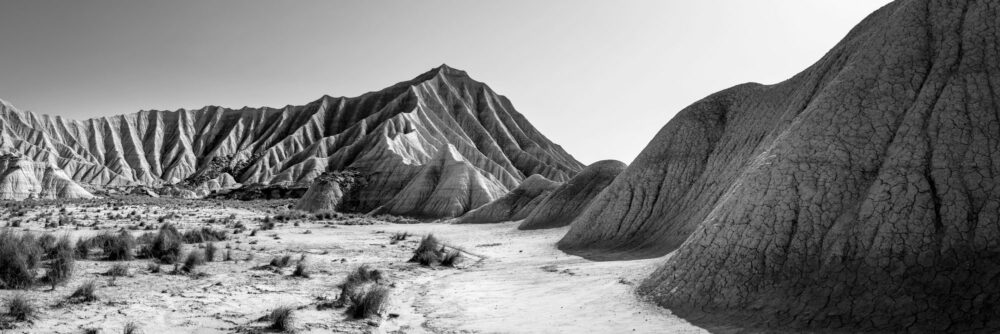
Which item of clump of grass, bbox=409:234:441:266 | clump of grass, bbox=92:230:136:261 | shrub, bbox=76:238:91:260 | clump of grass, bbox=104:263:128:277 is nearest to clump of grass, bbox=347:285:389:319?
clump of grass, bbox=104:263:128:277

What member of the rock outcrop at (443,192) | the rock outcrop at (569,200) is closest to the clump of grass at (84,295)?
the rock outcrop at (569,200)

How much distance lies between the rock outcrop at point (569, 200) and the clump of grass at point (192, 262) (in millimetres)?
21486

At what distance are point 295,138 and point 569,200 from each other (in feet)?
289

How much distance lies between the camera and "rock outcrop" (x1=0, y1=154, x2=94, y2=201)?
53219 mm

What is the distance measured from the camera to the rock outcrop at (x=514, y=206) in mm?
42156

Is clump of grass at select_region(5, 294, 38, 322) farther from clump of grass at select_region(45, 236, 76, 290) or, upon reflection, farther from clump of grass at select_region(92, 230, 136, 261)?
clump of grass at select_region(92, 230, 136, 261)

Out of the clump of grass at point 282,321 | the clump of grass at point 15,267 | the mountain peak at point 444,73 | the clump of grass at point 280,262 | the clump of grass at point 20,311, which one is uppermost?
the mountain peak at point 444,73

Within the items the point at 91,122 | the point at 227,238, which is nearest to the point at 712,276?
the point at 227,238

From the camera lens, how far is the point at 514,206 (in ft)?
145

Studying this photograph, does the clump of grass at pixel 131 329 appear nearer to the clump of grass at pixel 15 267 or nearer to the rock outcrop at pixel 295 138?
the clump of grass at pixel 15 267

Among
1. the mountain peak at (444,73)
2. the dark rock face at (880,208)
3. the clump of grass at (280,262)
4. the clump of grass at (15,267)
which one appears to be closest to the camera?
the dark rock face at (880,208)

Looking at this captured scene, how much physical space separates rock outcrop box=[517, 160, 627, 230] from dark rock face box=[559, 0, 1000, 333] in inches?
843

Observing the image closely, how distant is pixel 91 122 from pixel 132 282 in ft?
444

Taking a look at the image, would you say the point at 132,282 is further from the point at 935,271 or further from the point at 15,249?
the point at 935,271
